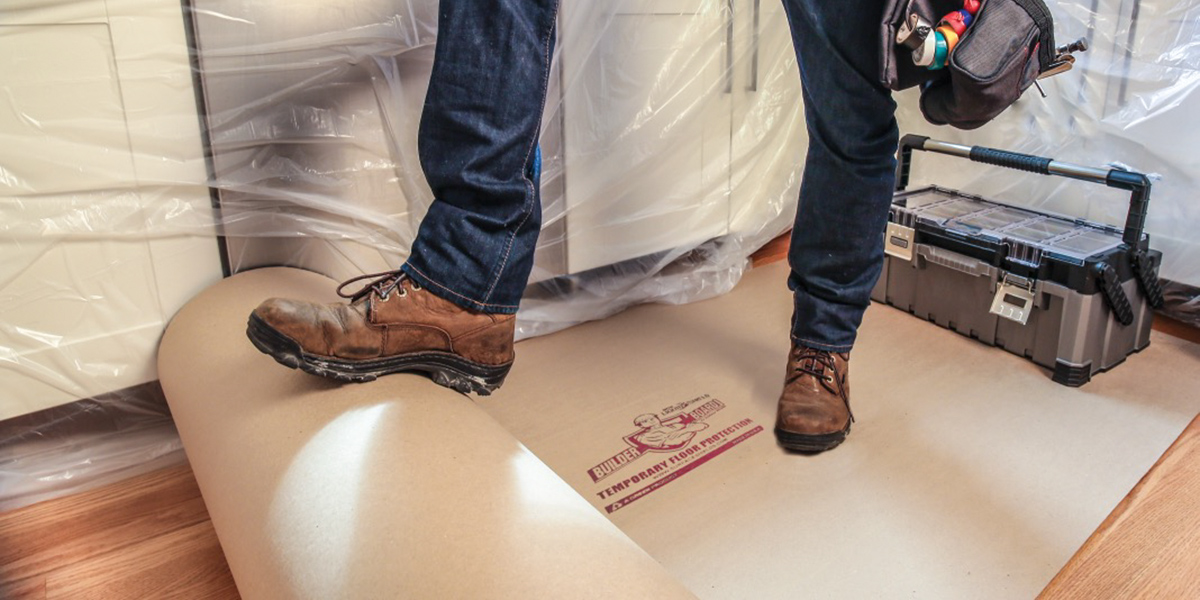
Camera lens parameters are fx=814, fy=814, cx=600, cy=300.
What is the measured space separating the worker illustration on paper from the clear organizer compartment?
0.60 meters

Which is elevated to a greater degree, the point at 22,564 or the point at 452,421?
the point at 452,421

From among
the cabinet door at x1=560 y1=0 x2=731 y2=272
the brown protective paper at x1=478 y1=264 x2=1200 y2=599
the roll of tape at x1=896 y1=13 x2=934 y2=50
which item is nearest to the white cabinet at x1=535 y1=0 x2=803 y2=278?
the cabinet door at x1=560 y1=0 x2=731 y2=272

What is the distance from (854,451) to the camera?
1029 mm

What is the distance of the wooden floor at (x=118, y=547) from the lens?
819 mm

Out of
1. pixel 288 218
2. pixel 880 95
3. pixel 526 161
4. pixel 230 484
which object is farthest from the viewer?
pixel 288 218

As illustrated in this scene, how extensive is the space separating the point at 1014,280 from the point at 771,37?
59cm

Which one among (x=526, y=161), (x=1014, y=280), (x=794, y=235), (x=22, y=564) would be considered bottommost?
(x=22, y=564)

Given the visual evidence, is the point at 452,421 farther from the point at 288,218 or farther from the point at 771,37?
the point at 771,37

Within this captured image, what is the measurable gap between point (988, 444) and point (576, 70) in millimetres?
768

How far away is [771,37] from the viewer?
1468 mm

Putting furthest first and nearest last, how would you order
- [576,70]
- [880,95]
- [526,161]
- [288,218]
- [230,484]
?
1. [576,70]
2. [288,218]
3. [880,95]
4. [526,161]
5. [230,484]

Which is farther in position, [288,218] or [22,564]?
[288,218]

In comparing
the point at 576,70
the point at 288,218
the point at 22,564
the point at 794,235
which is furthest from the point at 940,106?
the point at 22,564

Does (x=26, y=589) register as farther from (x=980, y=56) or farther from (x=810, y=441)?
(x=980, y=56)
